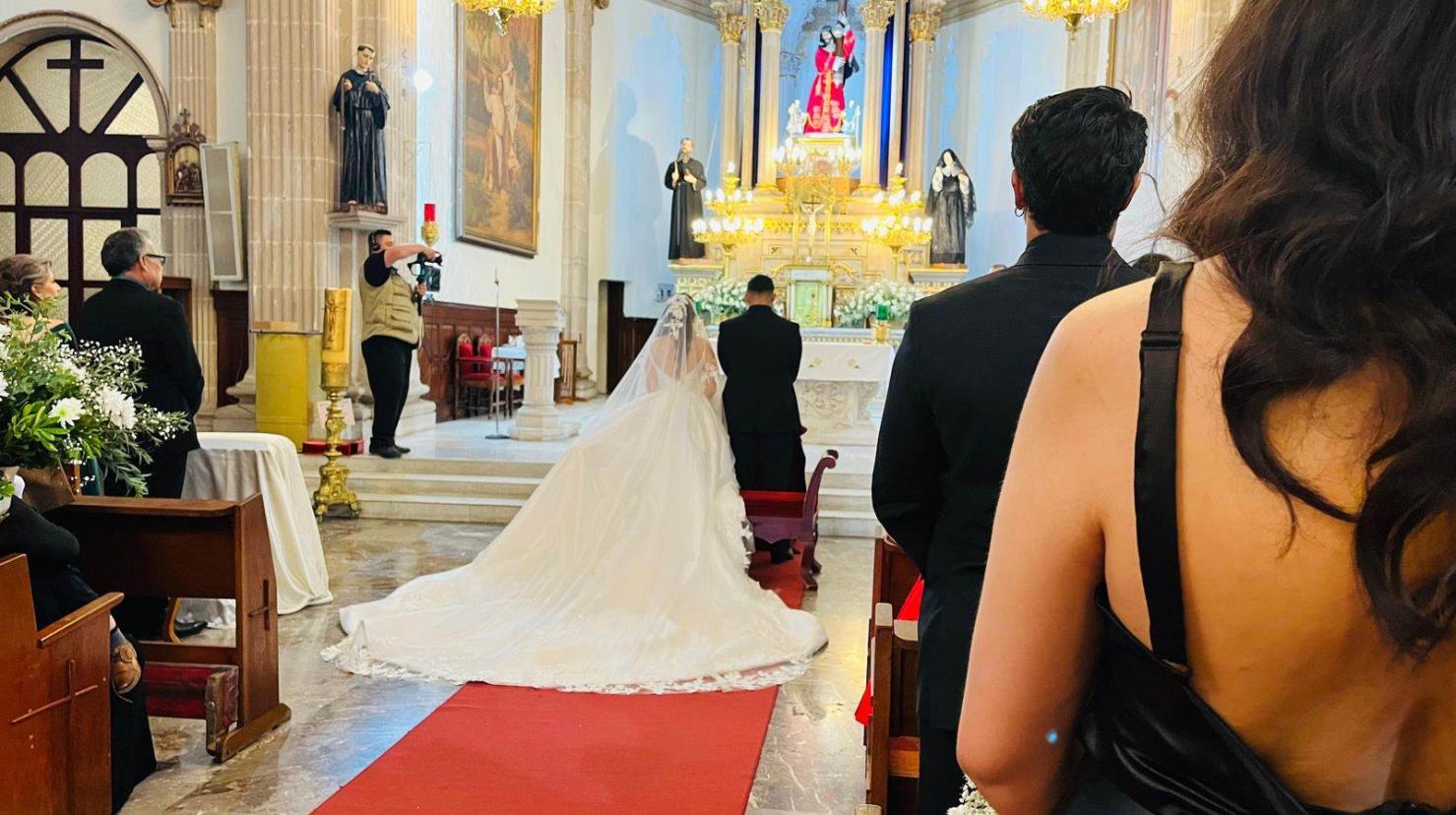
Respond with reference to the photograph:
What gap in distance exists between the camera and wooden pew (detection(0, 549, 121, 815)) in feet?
7.75

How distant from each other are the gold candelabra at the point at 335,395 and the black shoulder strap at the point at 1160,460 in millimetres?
7515

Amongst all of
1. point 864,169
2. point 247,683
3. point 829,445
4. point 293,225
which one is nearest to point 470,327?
point 293,225

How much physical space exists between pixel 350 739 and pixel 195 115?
8.34 meters

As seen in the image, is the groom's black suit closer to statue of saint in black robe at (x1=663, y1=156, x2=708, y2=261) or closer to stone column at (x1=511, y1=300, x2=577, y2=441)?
stone column at (x1=511, y1=300, x2=577, y2=441)

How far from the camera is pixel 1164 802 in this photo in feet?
2.69

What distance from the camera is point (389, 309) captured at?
848 cm

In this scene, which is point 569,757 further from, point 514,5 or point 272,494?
point 514,5

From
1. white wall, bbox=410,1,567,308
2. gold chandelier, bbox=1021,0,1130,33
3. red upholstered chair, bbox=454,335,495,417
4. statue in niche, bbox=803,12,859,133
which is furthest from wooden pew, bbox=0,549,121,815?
statue in niche, bbox=803,12,859,133

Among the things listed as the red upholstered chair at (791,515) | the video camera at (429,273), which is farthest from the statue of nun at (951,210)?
the red upholstered chair at (791,515)

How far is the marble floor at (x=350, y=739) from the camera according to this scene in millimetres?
3246

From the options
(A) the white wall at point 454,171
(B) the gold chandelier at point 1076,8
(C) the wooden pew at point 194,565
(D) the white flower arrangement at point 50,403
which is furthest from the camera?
(A) the white wall at point 454,171

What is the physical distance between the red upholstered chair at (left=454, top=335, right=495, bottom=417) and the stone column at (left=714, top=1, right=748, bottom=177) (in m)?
6.43

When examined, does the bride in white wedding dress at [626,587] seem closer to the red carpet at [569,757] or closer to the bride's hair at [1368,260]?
the red carpet at [569,757]

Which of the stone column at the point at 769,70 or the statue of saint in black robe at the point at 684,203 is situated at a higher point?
the stone column at the point at 769,70
